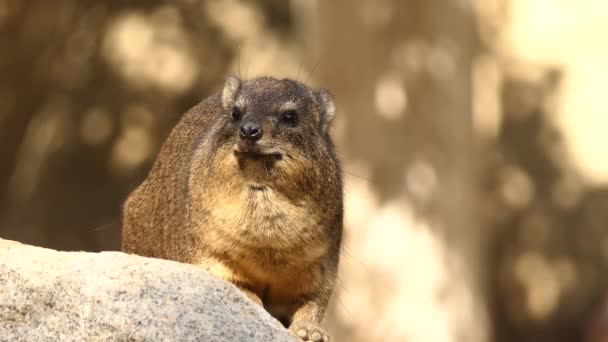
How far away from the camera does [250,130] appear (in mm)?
6500

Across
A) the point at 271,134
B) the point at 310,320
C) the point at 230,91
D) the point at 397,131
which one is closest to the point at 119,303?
the point at 271,134

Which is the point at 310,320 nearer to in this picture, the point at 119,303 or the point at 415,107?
the point at 119,303

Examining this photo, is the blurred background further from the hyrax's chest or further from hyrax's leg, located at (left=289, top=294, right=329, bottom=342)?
the hyrax's chest

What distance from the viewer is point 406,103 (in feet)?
41.7

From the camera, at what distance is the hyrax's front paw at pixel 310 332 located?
652cm

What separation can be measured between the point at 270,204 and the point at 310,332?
0.74 metres

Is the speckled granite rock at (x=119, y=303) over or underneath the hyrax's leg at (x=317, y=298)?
over

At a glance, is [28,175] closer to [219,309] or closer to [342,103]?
[342,103]

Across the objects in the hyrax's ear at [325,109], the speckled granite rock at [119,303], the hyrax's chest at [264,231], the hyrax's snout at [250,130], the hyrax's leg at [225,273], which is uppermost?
the hyrax's snout at [250,130]

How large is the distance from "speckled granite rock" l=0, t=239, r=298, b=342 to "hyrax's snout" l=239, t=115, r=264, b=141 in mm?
1066

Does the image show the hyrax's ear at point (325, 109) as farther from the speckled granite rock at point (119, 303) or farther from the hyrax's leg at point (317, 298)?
the speckled granite rock at point (119, 303)

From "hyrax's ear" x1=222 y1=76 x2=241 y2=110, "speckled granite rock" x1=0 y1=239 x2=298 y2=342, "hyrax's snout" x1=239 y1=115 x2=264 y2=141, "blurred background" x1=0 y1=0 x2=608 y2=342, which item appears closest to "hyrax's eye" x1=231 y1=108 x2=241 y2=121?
"hyrax's ear" x1=222 y1=76 x2=241 y2=110

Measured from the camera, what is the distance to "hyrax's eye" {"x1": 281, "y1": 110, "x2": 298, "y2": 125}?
687cm

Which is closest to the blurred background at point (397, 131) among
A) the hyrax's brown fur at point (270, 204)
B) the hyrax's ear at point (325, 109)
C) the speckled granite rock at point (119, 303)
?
the hyrax's ear at point (325, 109)
